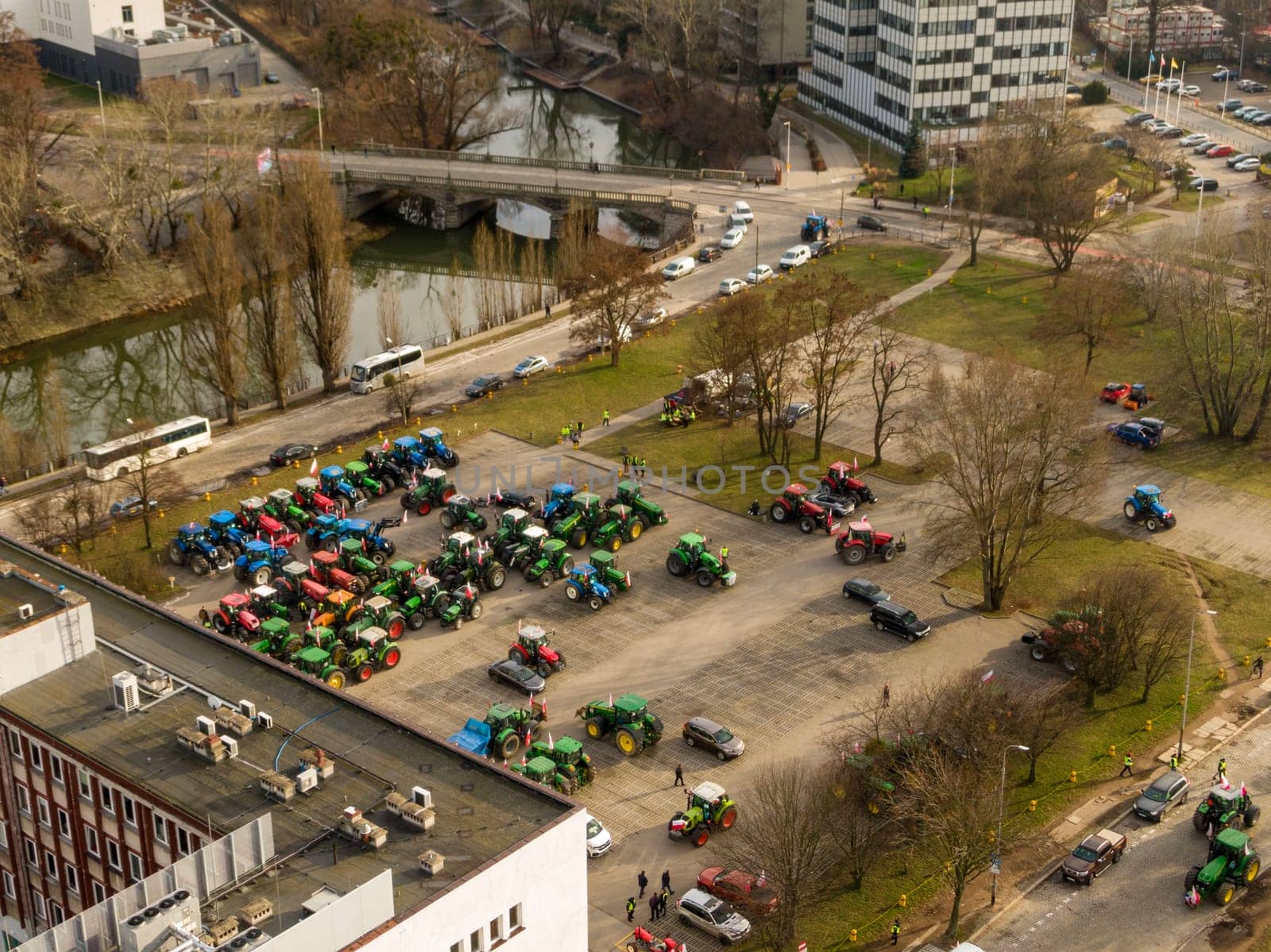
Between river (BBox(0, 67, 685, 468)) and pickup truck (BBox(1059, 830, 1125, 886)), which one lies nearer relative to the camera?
pickup truck (BBox(1059, 830, 1125, 886))

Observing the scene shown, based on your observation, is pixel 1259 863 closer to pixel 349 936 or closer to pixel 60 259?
pixel 349 936

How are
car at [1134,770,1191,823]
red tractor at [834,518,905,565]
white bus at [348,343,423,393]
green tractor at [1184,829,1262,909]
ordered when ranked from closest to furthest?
green tractor at [1184,829,1262,909] → car at [1134,770,1191,823] → red tractor at [834,518,905,565] → white bus at [348,343,423,393]

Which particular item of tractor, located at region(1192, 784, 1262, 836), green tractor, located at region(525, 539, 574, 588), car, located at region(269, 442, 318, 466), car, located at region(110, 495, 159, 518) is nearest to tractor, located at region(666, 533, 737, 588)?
green tractor, located at region(525, 539, 574, 588)

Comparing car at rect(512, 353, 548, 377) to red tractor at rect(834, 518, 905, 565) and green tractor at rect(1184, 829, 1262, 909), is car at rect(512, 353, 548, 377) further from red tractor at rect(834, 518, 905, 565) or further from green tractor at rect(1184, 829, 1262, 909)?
green tractor at rect(1184, 829, 1262, 909)

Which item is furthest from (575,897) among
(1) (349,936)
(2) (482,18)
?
(2) (482,18)

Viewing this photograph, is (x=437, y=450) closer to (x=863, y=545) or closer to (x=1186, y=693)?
(x=863, y=545)
